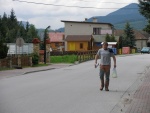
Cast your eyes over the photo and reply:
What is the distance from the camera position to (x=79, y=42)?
77.6 m

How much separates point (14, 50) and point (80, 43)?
39.9 meters

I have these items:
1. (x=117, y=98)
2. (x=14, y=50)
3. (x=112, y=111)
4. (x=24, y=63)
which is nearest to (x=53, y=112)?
(x=112, y=111)

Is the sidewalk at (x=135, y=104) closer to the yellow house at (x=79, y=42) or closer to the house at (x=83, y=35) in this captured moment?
the yellow house at (x=79, y=42)

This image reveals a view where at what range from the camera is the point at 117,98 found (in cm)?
1316

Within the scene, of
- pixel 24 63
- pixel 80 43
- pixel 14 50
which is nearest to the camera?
pixel 24 63

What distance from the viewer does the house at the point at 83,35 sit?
77.4m

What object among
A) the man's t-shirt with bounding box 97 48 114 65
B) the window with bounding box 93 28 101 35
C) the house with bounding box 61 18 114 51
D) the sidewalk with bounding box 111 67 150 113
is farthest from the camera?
the window with bounding box 93 28 101 35

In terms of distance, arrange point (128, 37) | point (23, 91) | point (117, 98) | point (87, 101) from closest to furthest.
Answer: point (87, 101)
point (117, 98)
point (23, 91)
point (128, 37)

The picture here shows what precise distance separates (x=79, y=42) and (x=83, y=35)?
347 cm

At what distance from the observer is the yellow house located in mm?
76706

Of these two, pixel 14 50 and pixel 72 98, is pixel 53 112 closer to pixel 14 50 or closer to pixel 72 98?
pixel 72 98

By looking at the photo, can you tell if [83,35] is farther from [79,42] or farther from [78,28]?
[79,42]

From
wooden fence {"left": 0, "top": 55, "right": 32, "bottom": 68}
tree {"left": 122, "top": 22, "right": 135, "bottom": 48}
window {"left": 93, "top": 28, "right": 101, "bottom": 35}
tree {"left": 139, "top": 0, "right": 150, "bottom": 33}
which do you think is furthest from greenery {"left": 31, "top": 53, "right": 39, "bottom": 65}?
tree {"left": 122, "top": 22, "right": 135, "bottom": 48}

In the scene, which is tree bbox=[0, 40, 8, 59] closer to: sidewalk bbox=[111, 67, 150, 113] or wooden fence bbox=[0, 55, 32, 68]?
wooden fence bbox=[0, 55, 32, 68]
